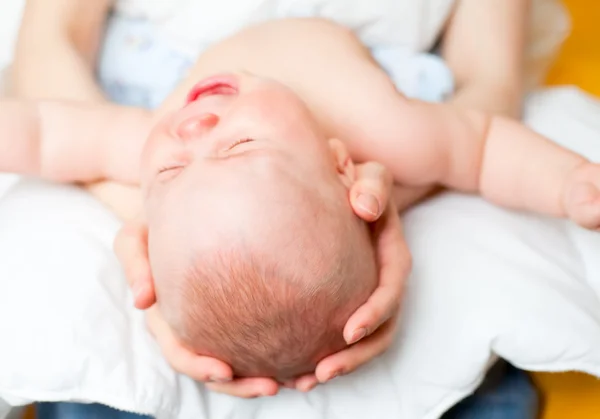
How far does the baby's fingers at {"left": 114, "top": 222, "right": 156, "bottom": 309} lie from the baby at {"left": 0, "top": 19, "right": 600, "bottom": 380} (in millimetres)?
16

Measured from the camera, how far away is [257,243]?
620mm

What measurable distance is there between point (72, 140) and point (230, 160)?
1.00 feet

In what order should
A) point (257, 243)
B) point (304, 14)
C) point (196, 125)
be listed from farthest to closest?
point (304, 14) < point (196, 125) < point (257, 243)

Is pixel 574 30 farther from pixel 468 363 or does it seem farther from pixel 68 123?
Answer: pixel 68 123

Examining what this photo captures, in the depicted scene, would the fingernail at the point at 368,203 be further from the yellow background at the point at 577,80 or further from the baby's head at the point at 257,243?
the yellow background at the point at 577,80

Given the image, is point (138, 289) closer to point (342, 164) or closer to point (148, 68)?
point (342, 164)

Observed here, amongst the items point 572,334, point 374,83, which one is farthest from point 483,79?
point 572,334

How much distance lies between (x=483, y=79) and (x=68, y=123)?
582 mm

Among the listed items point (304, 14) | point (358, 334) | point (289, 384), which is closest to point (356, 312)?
point (358, 334)

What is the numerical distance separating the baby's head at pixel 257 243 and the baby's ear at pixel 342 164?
1 centimetres

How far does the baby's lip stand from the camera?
794 mm

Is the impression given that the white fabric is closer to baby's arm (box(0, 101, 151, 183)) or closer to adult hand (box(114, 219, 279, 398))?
baby's arm (box(0, 101, 151, 183))

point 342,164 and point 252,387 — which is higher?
point 342,164

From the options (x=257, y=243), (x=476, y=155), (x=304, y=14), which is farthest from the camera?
(x=304, y=14)
